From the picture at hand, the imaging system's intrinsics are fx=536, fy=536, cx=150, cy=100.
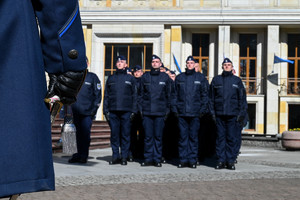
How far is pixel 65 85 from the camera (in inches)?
84.7

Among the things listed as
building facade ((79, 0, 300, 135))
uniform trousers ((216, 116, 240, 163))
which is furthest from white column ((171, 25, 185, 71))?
uniform trousers ((216, 116, 240, 163))

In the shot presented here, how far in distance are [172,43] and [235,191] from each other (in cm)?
2587

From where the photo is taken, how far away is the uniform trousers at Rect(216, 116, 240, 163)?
9742 mm

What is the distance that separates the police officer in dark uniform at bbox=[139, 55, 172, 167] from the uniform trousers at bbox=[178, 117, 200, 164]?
1.31 ft

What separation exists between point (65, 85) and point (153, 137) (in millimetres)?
8287

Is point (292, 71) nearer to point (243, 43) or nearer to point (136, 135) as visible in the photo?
point (243, 43)

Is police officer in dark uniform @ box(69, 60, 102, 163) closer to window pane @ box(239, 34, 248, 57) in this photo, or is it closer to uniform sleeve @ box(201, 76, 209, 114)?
uniform sleeve @ box(201, 76, 209, 114)

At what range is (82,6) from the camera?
3262cm

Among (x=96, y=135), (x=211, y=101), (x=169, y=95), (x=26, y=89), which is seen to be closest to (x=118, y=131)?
(x=169, y=95)

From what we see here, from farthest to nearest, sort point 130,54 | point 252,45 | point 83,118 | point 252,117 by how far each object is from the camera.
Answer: point 252,45 → point 130,54 → point 252,117 → point 83,118

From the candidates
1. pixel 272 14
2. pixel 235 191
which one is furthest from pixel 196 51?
pixel 235 191

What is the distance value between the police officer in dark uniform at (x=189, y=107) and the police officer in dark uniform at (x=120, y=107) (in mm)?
889

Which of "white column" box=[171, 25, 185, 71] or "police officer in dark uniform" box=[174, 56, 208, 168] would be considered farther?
"white column" box=[171, 25, 185, 71]

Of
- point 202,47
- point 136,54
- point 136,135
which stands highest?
point 202,47
